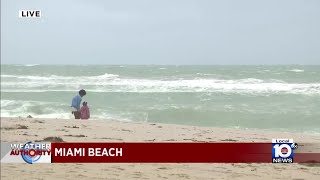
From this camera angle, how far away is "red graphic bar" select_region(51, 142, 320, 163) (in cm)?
485

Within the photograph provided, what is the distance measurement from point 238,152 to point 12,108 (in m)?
12.1

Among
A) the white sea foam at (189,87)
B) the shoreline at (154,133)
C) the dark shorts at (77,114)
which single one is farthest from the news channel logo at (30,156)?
the white sea foam at (189,87)

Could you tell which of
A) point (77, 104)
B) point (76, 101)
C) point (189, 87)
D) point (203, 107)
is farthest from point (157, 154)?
point (189, 87)

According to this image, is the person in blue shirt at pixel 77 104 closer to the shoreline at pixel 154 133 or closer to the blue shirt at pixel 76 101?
the blue shirt at pixel 76 101

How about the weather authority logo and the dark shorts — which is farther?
the dark shorts

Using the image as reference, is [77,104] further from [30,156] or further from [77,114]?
[30,156]

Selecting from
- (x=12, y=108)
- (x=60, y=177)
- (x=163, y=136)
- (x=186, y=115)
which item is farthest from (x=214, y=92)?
(x=60, y=177)

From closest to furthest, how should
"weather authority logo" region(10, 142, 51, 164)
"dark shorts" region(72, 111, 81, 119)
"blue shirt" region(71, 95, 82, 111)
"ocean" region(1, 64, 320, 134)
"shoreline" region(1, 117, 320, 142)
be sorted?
"weather authority logo" region(10, 142, 51, 164) < "shoreline" region(1, 117, 320, 142) < "blue shirt" region(71, 95, 82, 111) < "dark shorts" region(72, 111, 81, 119) < "ocean" region(1, 64, 320, 134)

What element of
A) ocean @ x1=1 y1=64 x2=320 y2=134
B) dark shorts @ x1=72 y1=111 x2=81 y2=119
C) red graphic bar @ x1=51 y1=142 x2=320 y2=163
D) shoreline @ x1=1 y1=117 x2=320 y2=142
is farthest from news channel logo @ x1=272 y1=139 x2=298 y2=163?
dark shorts @ x1=72 y1=111 x2=81 y2=119

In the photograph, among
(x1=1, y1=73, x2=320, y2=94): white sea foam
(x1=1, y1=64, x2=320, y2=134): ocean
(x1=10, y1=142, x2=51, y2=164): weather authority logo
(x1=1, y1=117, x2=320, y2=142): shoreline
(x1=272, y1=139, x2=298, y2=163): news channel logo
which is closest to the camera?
(x1=10, y1=142, x2=51, y2=164): weather authority logo

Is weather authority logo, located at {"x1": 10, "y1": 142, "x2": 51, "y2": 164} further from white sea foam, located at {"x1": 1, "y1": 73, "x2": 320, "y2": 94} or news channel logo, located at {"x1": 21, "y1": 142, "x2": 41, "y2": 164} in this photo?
white sea foam, located at {"x1": 1, "y1": 73, "x2": 320, "y2": 94}

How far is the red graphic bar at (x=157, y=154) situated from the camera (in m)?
4.85

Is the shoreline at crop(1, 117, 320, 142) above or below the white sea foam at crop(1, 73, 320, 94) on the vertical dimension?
below

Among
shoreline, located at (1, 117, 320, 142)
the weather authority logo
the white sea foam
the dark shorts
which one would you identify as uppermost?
the white sea foam
